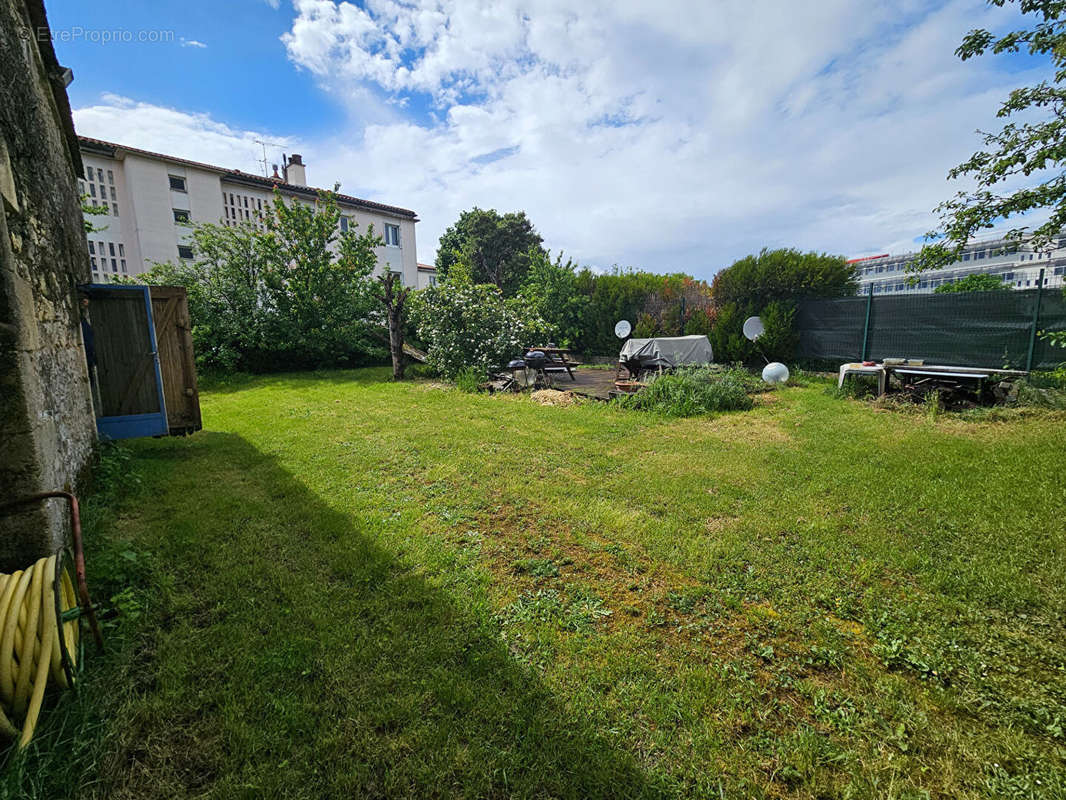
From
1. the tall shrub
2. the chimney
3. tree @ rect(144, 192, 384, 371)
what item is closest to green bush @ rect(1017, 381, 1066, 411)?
Result: the tall shrub

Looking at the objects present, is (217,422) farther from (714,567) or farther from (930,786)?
(930,786)

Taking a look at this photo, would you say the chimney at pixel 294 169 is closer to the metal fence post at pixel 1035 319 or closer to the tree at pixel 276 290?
the tree at pixel 276 290

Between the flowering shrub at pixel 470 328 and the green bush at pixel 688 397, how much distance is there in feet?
13.0

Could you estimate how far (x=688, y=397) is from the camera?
696 centimetres

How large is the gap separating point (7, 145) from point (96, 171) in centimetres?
2230

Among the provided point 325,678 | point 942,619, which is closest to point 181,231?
point 325,678

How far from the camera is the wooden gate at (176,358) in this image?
452 cm

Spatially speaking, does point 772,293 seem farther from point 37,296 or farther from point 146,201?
point 146,201

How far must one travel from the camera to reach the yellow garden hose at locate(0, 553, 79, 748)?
1.38m

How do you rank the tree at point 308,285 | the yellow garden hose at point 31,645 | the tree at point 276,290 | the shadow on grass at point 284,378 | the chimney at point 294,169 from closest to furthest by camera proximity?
1. the yellow garden hose at point 31,645
2. the shadow on grass at point 284,378
3. the tree at point 276,290
4. the tree at point 308,285
5. the chimney at point 294,169

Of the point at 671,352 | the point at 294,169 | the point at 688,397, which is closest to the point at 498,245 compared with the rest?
the point at 294,169

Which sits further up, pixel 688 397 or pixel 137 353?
pixel 137 353

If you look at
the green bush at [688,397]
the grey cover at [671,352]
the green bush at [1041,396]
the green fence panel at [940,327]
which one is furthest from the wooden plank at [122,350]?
the green fence panel at [940,327]

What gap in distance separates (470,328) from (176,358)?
652cm
